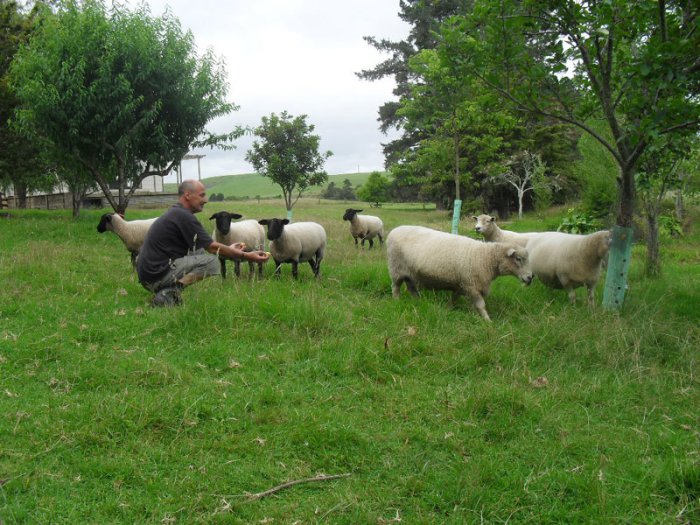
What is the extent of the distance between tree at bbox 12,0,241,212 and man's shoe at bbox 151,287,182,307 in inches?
422

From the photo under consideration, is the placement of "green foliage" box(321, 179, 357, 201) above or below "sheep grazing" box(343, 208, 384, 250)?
above

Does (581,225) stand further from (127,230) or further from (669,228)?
(127,230)

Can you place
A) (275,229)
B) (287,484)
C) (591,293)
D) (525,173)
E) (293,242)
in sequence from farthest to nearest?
(525,173) < (293,242) < (275,229) < (591,293) < (287,484)

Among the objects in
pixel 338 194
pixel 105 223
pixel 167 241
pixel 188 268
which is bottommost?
pixel 188 268

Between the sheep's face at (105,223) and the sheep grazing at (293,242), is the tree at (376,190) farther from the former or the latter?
the sheep's face at (105,223)

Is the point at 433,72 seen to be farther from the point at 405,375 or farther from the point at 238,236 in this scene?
the point at 405,375

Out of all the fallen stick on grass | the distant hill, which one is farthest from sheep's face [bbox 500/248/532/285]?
the distant hill

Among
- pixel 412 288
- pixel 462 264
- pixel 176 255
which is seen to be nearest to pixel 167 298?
pixel 176 255

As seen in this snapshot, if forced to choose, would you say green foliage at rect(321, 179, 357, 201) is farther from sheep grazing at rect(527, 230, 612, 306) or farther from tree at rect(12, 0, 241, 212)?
sheep grazing at rect(527, 230, 612, 306)

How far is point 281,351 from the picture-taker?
5508 mm

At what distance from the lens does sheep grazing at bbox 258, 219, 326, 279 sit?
31.9 feet

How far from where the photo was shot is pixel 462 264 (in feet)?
24.0

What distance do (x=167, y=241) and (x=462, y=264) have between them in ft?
13.9

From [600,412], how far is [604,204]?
18.7m
